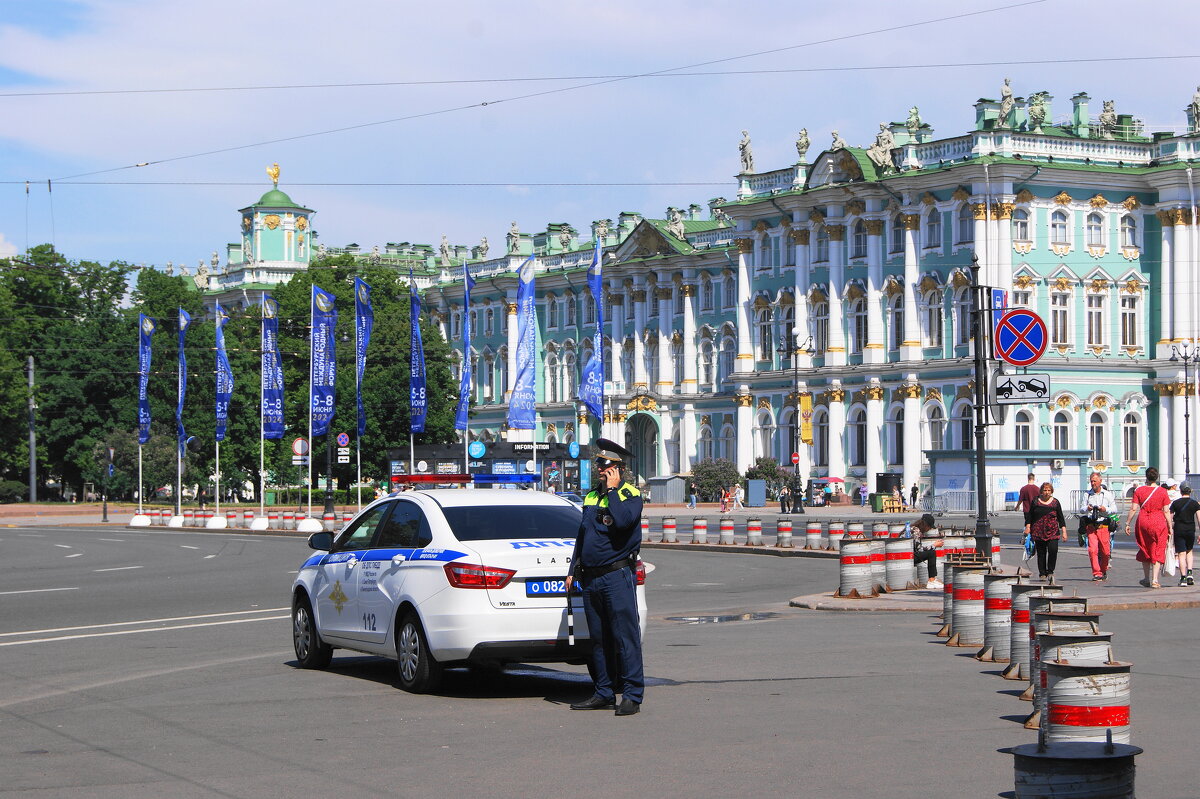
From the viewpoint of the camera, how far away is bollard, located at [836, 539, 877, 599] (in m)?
24.2

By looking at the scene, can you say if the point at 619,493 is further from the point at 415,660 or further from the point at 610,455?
the point at 415,660

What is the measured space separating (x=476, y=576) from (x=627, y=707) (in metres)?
1.71

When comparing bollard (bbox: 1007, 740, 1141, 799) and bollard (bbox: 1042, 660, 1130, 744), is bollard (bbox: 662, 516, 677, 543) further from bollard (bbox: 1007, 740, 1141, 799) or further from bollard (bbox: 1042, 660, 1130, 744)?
bollard (bbox: 1007, 740, 1141, 799)

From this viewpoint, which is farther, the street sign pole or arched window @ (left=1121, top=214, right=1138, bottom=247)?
arched window @ (left=1121, top=214, right=1138, bottom=247)

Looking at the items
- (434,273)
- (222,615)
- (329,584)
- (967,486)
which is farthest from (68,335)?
(329,584)

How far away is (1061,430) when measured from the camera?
7538 centimetres

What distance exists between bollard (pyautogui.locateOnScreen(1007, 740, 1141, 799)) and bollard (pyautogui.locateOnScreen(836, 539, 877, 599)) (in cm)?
1638

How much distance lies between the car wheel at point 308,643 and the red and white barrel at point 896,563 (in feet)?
40.8

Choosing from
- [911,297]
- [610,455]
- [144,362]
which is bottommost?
[610,455]

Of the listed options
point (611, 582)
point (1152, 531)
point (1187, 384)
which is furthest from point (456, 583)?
point (1187, 384)

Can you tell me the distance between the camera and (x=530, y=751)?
10820 mm

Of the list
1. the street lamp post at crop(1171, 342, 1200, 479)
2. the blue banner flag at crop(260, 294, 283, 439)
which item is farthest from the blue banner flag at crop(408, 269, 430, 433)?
the street lamp post at crop(1171, 342, 1200, 479)

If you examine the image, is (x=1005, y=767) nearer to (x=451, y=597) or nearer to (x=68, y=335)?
(x=451, y=597)

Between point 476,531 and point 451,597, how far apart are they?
74cm
